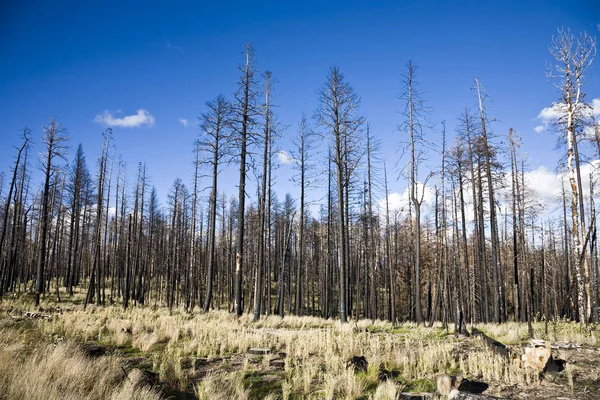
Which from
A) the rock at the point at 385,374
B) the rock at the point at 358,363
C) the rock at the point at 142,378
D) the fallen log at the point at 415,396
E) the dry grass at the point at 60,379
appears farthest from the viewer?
the rock at the point at 358,363

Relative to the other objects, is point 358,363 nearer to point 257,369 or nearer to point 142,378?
point 257,369

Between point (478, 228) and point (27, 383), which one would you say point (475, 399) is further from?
point (478, 228)

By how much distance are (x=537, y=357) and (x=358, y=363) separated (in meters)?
3.52

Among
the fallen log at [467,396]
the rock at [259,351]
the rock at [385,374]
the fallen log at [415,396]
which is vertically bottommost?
the rock at [259,351]

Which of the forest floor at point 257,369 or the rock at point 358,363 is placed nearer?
the forest floor at point 257,369

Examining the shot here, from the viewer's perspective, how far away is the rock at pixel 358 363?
6.90m

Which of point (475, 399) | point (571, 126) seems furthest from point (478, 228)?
point (475, 399)

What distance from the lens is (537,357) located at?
21.9ft

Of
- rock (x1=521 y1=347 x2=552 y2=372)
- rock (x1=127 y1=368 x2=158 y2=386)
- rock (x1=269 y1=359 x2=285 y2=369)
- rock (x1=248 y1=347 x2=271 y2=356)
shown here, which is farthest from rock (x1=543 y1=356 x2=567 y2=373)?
rock (x1=127 y1=368 x2=158 y2=386)

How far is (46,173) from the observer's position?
22.4 meters

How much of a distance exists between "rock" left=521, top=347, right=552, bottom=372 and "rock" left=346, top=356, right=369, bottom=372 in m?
3.15

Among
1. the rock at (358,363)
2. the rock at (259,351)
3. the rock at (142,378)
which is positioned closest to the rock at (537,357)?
the rock at (358,363)

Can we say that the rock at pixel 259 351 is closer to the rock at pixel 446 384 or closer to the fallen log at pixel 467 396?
the rock at pixel 446 384

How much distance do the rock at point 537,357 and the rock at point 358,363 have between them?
3.15m
